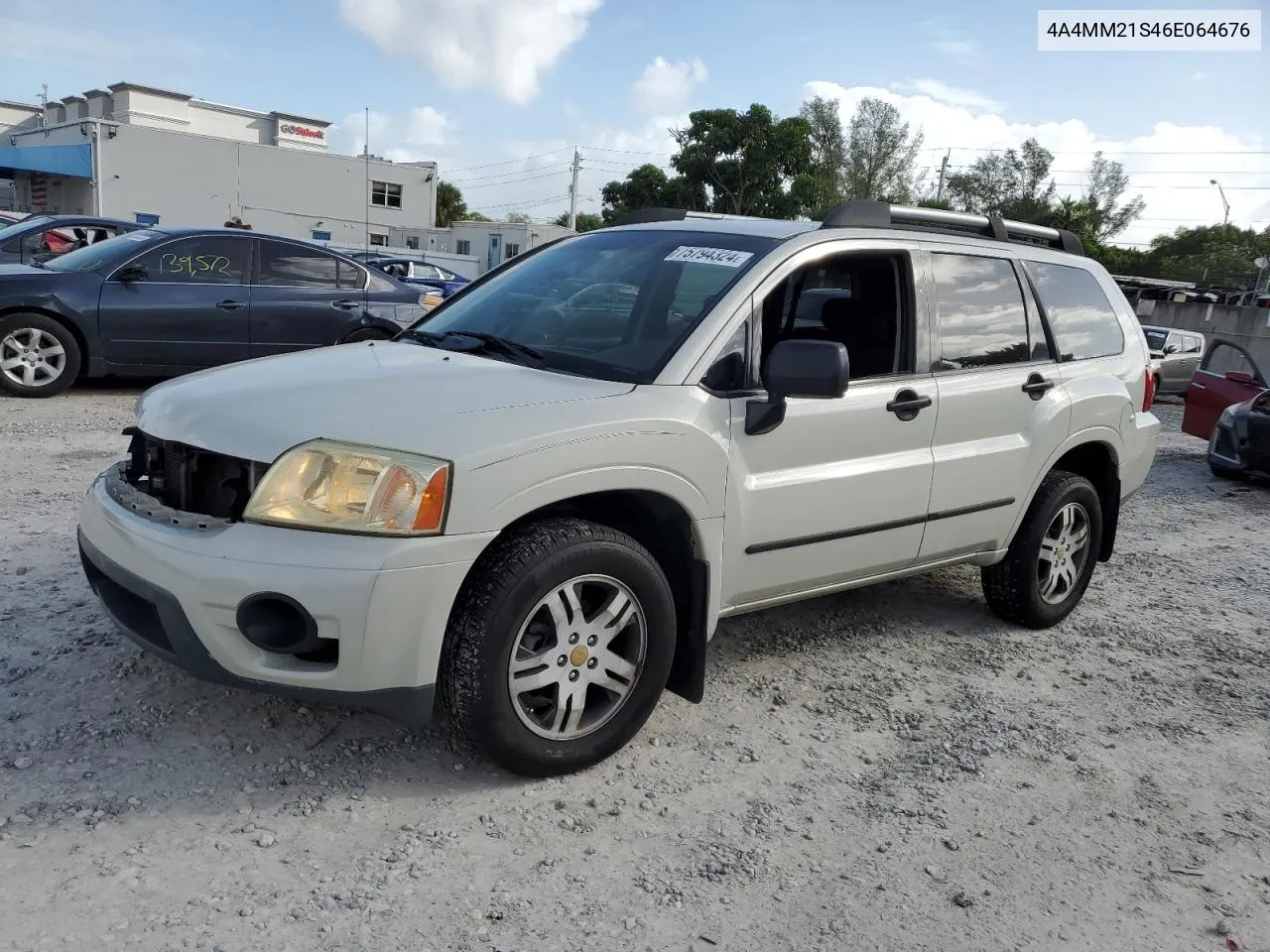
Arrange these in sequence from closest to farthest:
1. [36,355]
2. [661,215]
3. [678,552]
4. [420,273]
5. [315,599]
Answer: [315,599], [678,552], [661,215], [36,355], [420,273]

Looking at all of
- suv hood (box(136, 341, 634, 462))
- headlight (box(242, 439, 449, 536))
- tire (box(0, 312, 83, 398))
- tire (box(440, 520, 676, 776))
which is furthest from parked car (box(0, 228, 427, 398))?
tire (box(440, 520, 676, 776))

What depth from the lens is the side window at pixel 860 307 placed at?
400 centimetres

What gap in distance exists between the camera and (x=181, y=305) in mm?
8750

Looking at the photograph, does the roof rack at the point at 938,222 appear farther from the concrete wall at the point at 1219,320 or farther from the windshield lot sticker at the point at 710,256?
the concrete wall at the point at 1219,320

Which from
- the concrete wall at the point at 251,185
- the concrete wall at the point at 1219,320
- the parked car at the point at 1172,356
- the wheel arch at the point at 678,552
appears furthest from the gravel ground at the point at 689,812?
the concrete wall at the point at 251,185

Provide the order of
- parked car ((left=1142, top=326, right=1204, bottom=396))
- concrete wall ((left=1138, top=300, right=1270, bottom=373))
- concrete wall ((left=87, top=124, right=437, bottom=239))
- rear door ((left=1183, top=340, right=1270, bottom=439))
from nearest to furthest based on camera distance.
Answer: rear door ((left=1183, top=340, right=1270, bottom=439))
parked car ((left=1142, top=326, right=1204, bottom=396))
concrete wall ((left=1138, top=300, right=1270, bottom=373))
concrete wall ((left=87, top=124, right=437, bottom=239))

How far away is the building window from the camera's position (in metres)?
51.0

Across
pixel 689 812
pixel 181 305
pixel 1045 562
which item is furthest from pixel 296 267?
pixel 689 812

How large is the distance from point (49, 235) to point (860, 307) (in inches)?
465

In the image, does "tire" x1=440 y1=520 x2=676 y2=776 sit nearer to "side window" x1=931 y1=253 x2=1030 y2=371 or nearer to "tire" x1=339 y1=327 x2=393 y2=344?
"side window" x1=931 y1=253 x2=1030 y2=371

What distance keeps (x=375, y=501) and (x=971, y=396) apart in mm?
2533

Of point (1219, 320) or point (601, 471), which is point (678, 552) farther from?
point (1219, 320)

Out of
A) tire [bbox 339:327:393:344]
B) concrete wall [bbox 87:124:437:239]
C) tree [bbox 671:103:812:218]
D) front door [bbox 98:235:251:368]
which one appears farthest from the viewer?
tree [bbox 671:103:812:218]

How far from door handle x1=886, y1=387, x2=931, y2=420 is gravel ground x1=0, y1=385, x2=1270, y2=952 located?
1.09 metres
